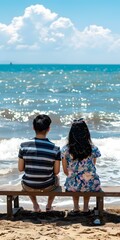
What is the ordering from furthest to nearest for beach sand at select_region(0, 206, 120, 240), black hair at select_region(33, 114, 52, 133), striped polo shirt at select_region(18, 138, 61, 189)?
striped polo shirt at select_region(18, 138, 61, 189) < black hair at select_region(33, 114, 52, 133) < beach sand at select_region(0, 206, 120, 240)

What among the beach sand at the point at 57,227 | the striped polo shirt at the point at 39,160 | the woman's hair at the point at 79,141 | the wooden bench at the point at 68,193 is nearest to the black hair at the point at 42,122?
the striped polo shirt at the point at 39,160

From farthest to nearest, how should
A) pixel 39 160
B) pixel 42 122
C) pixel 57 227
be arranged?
1. pixel 39 160
2. pixel 42 122
3. pixel 57 227

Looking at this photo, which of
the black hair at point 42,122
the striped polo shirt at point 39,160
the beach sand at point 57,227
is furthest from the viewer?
the striped polo shirt at point 39,160

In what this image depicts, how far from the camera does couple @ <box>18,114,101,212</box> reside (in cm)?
531

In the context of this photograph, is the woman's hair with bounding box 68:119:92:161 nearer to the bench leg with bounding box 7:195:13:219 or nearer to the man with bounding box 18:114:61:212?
the man with bounding box 18:114:61:212

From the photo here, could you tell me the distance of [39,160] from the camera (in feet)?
17.6

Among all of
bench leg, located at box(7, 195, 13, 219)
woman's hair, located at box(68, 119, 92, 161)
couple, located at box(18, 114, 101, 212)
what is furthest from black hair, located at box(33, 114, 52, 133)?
bench leg, located at box(7, 195, 13, 219)

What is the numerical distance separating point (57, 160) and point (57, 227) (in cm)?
81

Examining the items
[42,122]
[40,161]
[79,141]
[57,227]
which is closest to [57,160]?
[40,161]

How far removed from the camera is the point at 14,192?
17.4 ft

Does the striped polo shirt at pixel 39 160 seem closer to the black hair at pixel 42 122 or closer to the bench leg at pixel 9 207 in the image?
the black hair at pixel 42 122

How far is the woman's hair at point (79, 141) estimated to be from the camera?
528cm

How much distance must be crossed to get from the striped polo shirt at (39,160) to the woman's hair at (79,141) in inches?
7.7

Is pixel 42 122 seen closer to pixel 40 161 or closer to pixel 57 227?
pixel 40 161
